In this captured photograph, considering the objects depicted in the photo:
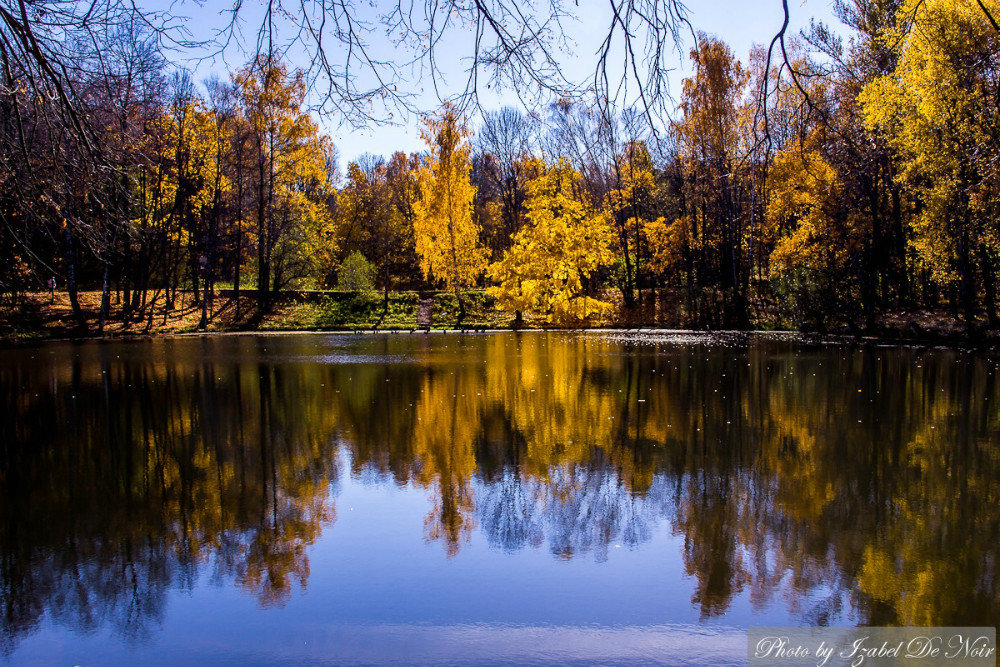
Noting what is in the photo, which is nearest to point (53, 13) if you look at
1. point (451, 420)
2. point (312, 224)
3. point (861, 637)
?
point (861, 637)

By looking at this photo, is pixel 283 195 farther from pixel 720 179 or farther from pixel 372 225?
pixel 720 179

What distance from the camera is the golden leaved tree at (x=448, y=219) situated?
1372 inches

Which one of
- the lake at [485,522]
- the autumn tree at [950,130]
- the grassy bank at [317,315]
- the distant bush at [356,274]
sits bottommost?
the lake at [485,522]

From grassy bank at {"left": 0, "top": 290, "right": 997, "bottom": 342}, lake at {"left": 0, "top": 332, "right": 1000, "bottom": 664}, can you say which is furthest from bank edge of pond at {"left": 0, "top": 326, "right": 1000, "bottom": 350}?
lake at {"left": 0, "top": 332, "right": 1000, "bottom": 664}

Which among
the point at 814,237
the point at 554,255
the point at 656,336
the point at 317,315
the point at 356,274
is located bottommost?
the point at 656,336

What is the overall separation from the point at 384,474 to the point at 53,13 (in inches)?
205

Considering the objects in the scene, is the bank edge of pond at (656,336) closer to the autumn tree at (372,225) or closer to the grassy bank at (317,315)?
the grassy bank at (317,315)

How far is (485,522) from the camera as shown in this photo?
630cm

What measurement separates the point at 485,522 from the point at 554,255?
25914mm

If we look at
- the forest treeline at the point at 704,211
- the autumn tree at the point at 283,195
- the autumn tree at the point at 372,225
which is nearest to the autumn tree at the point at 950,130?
the forest treeline at the point at 704,211

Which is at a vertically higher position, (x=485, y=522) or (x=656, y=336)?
(x=656, y=336)

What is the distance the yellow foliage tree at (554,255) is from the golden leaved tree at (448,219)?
14.4ft

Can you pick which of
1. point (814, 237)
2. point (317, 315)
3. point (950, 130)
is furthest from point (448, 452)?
point (317, 315)

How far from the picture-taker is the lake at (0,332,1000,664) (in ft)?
14.5
